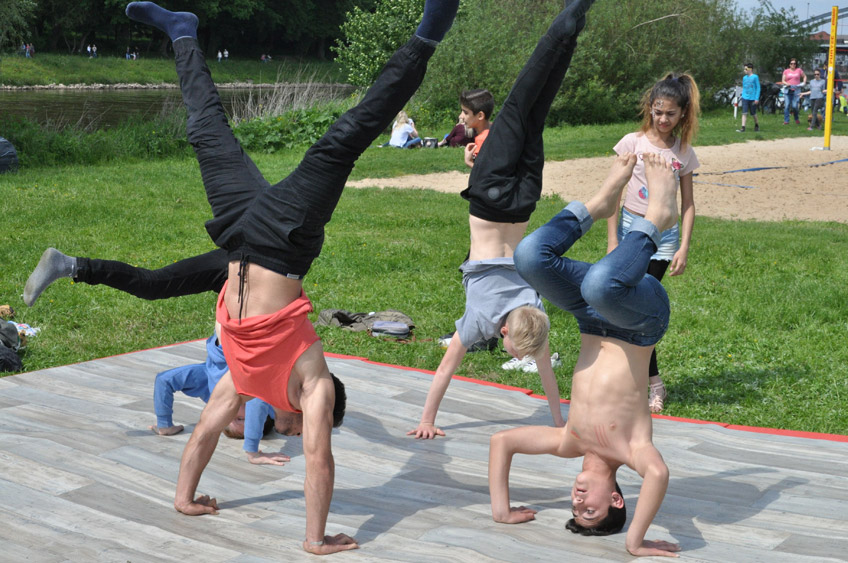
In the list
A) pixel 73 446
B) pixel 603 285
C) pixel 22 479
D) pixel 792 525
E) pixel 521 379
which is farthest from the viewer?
pixel 521 379

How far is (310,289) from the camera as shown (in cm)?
895

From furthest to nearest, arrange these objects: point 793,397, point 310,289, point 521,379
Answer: point 310,289 → point 521,379 → point 793,397

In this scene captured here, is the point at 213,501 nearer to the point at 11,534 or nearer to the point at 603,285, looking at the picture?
the point at 11,534

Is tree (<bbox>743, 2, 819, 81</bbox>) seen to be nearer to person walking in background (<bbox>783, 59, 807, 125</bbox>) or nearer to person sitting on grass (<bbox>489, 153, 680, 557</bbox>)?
person walking in background (<bbox>783, 59, 807, 125</bbox>)

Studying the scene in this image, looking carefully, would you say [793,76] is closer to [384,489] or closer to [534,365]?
[534,365]

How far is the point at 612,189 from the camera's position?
380 centimetres

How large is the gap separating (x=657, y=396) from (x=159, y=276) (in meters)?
3.11

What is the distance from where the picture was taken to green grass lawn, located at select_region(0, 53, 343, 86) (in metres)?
44.8

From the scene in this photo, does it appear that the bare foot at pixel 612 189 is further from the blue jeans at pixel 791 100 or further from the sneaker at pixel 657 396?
the blue jeans at pixel 791 100

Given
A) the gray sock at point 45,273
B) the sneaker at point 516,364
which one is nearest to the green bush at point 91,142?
the sneaker at point 516,364

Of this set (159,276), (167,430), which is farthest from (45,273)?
(167,430)

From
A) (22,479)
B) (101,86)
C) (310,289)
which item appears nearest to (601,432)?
(22,479)

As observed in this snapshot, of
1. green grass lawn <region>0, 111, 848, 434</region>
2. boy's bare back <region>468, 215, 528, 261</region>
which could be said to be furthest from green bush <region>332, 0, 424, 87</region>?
boy's bare back <region>468, 215, 528, 261</region>

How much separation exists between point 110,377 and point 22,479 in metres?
1.85
